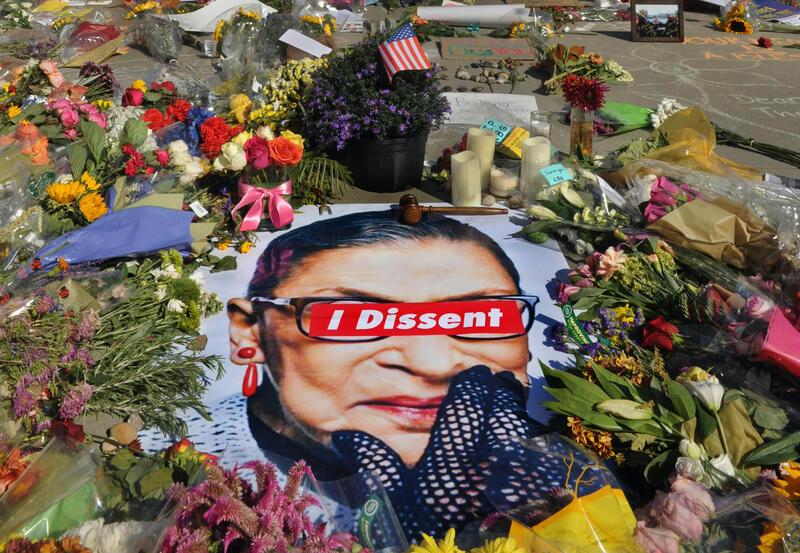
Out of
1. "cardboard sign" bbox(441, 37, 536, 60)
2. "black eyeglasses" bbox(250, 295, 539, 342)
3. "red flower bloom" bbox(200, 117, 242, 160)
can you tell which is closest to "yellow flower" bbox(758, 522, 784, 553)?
"black eyeglasses" bbox(250, 295, 539, 342)

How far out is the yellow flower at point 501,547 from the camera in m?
1.45

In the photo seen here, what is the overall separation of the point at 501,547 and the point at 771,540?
0.55 metres

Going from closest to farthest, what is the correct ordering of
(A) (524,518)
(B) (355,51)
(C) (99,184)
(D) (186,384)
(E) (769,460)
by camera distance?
(A) (524,518), (E) (769,460), (D) (186,384), (C) (99,184), (B) (355,51)

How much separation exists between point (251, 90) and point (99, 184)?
5.43 feet

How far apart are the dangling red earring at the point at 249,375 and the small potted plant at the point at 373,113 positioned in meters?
1.44

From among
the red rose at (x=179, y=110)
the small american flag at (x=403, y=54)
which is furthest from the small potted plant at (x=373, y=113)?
the red rose at (x=179, y=110)

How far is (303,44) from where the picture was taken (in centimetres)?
531

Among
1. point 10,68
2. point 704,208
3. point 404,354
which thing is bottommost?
point 404,354

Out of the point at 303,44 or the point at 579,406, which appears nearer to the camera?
the point at 579,406

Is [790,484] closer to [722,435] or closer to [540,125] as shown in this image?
[722,435]

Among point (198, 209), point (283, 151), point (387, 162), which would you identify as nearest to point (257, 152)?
point (283, 151)

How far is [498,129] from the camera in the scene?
14.6ft

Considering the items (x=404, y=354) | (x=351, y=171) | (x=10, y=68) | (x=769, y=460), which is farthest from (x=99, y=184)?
→ (x=769, y=460)

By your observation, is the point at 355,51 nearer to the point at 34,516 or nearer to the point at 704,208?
the point at 704,208
